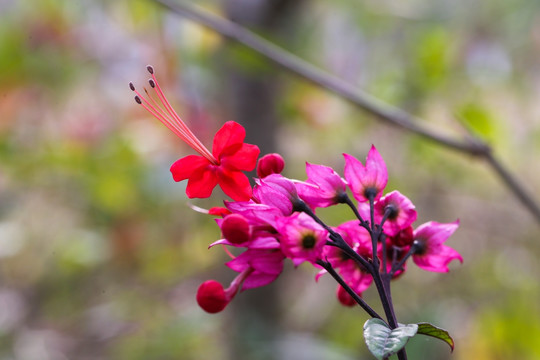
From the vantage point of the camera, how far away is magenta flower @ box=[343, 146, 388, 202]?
1.22 ft

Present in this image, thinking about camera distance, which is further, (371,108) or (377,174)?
(371,108)

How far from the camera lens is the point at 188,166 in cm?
38

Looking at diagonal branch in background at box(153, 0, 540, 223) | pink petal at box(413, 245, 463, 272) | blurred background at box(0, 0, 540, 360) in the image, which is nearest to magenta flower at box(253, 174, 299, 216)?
pink petal at box(413, 245, 463, 272)

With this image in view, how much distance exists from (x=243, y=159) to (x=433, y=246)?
0.46 ft

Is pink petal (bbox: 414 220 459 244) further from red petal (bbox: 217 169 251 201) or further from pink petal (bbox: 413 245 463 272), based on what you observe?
red petal (bbox: 217 169 251 201)

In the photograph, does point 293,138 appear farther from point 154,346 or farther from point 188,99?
point 154,346

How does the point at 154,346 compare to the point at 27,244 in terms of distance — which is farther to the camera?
the point at 27,244

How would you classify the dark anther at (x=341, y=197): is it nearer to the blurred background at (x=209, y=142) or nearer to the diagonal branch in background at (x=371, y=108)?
the diagonal branch in background at (x=371, y=108)

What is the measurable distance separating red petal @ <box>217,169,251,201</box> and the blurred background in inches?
29.1

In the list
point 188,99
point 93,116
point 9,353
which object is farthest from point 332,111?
point 9,353

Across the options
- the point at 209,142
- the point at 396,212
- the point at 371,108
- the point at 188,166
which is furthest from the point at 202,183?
the point at 209,142

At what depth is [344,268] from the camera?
395 mm

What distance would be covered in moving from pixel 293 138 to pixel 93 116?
65 cm

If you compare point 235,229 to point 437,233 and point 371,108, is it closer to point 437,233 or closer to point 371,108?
point 437,233
